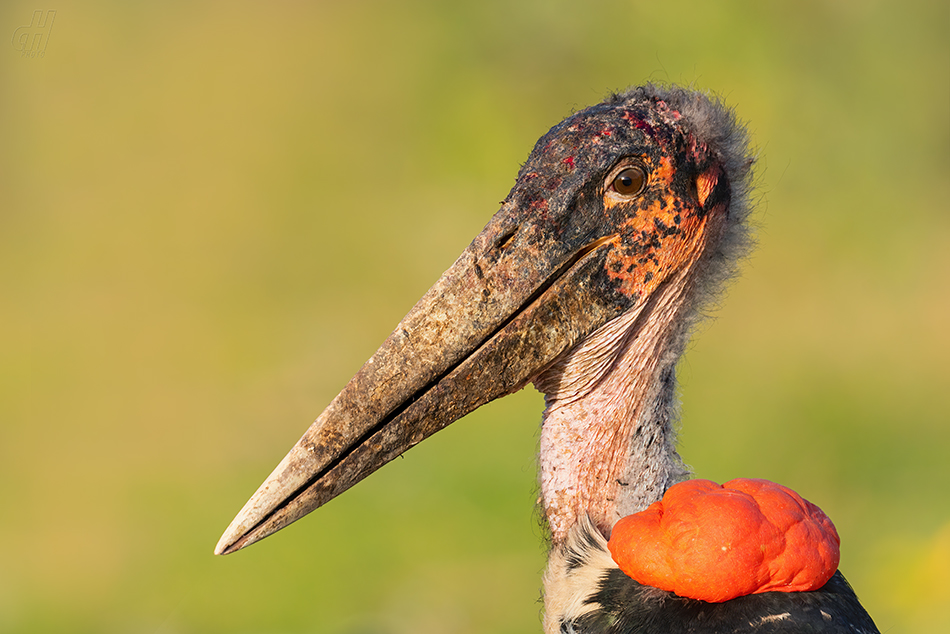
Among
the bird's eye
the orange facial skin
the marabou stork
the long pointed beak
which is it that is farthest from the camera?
the bird's eye

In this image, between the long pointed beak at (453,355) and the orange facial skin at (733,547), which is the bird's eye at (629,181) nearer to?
the long pointed beak at (453,355)

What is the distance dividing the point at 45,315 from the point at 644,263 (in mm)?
9291

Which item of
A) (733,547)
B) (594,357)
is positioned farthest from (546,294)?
(733,547)

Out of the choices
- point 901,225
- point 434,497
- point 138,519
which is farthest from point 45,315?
point 901,225

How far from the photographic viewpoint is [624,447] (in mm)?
2859

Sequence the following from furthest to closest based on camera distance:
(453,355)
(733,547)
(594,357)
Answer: (594,357) < (453,355) < (733,547)

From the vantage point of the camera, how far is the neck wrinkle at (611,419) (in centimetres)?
282

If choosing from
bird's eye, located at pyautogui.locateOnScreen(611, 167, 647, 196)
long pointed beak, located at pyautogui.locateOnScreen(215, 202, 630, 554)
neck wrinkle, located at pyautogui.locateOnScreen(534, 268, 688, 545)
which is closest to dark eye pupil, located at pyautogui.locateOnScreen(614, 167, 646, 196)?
bird's eye, located at pyautogui.locateOnScreen(611, 167, 647, 196)

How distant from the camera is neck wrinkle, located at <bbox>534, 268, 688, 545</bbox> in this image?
9.27 ft

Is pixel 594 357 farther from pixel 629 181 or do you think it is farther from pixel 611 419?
pixel 629 181

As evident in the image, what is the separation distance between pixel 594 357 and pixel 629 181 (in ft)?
1.84

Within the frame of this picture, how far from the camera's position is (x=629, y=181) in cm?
271

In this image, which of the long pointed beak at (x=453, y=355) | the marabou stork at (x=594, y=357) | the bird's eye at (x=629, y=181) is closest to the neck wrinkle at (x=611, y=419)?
the marabou stork at (x=594, y=357)

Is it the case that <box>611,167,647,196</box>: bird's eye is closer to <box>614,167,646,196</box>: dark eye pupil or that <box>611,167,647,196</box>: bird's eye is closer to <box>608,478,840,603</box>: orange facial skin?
<box>614,167,646,196</box>: dark eye pupil
